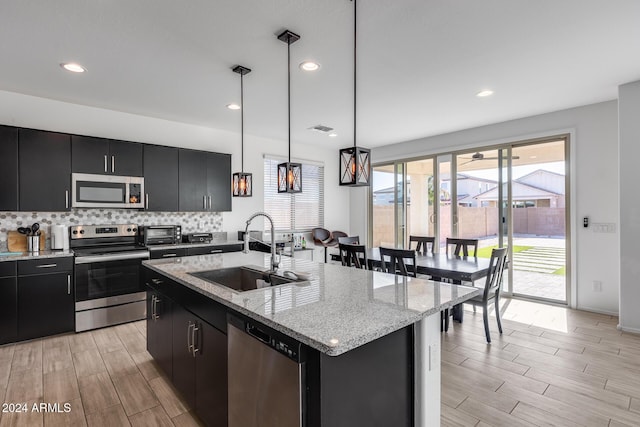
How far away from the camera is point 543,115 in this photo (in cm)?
460

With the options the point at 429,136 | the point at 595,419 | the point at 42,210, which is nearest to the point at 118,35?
the point at 42,210

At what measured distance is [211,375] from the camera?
1.85m

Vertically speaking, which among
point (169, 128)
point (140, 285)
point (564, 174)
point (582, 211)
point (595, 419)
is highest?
point (169, 128)

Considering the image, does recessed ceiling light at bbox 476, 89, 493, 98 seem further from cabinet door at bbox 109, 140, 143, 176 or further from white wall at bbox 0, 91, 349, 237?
cabinet door at bbox 109, 140, 143, 176

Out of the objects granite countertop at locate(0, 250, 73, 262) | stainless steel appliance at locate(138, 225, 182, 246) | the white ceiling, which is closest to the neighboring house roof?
the white ceiling

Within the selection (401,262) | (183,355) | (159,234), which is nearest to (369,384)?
(183,355)

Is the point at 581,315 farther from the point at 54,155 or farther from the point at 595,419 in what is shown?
the point at 54,155

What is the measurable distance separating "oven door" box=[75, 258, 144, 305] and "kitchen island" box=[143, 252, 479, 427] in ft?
6.98

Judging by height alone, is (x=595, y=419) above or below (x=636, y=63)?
below

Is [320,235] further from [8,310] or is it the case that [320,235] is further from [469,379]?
[8,310]

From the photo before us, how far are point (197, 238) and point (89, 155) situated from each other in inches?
→ 64.0

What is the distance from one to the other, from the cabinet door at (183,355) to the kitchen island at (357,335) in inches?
3.3

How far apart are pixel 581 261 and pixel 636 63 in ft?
7.87

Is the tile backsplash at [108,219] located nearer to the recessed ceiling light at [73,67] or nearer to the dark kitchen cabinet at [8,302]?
the dark kitchen cabinet at [8,302]
